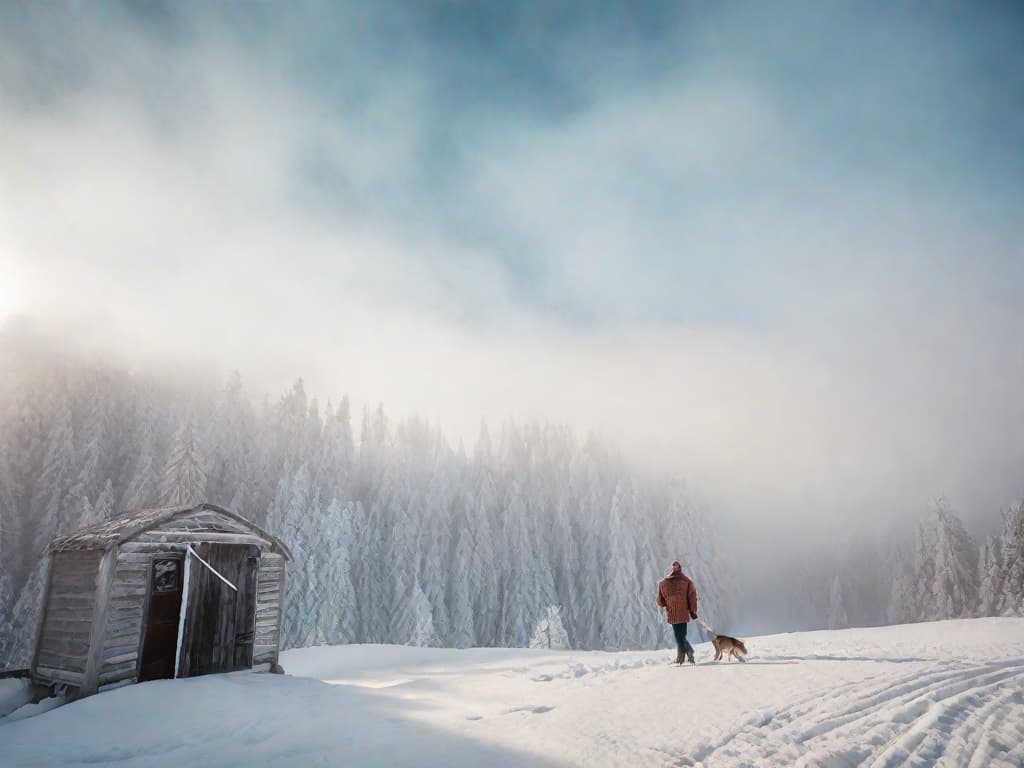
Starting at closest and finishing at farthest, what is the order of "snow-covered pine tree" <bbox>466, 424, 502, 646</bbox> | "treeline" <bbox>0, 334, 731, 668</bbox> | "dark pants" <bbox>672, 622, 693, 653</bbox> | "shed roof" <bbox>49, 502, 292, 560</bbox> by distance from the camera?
"shed roof" <bbox>49, 502, 292, 560</bbox>
"dark pants" <bbox>672, 622, 693, 653</bbox>
"treeline" <bbox>0, 334, 731, 668</bbox>
"snow-covered pine tree" <bbox>466, 424, 502, 646</bbox>

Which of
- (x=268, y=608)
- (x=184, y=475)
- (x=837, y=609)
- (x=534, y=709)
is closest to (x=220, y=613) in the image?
(x=268, y=608)

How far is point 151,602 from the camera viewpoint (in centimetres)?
1120

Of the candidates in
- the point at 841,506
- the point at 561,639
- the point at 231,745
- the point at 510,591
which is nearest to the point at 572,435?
the point at 510,591

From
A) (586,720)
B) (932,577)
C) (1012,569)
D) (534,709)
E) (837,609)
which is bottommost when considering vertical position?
(837,609)

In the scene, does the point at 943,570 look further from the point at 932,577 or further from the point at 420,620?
the point at 420,620

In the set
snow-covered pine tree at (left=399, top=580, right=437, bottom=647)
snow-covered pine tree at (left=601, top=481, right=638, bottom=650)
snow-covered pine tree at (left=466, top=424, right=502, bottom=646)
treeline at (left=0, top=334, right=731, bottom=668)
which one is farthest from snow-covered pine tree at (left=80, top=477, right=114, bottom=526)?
snow-covered pine tree at (left=601, top=481, right=638, bottom=650)

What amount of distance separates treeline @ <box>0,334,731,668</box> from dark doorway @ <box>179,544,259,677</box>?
23.7 m

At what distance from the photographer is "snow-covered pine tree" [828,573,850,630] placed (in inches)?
2089

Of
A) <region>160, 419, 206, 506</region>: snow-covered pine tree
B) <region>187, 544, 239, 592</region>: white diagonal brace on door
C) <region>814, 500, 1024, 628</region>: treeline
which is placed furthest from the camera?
<region>814, 500, 1024, 628</region>: treeline

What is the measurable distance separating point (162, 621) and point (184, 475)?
2518 cm

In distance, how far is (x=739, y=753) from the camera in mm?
5918

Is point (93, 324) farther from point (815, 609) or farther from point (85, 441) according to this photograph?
point (815, 609)

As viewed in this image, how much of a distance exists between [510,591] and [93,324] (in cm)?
4584

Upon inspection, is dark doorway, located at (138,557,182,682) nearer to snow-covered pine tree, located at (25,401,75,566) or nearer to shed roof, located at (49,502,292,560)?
shed roof, located at (49,502,292,560)
